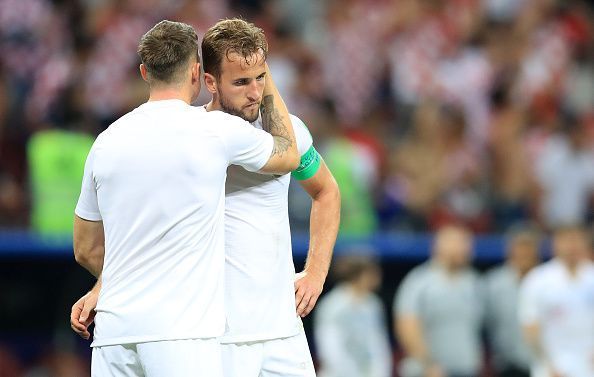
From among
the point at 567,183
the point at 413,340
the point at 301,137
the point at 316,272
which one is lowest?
the point at 413,340

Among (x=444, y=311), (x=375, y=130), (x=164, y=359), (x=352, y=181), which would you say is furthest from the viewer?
(x=375, y=130)

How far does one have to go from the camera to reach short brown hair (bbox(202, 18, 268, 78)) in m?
4.58

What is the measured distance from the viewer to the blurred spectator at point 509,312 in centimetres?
1085

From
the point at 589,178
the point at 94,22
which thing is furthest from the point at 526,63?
the point at 94,22

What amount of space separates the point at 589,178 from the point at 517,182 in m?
0.80

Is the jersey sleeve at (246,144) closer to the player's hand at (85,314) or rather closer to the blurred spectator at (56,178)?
the player's hand at (85,314)

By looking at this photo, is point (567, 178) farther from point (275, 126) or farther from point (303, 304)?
point (275, 126)

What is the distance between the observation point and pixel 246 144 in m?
4.41

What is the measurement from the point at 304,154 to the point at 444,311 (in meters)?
6.08

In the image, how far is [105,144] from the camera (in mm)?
4363

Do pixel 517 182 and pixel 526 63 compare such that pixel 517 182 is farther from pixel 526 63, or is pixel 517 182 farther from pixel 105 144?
pixel 105 144

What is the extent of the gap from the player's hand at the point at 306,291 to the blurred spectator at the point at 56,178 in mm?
5382

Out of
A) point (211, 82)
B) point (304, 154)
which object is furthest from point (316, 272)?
point (211, 82)

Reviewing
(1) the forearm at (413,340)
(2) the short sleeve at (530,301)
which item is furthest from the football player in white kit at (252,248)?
(1) the forearm at (413,340)
